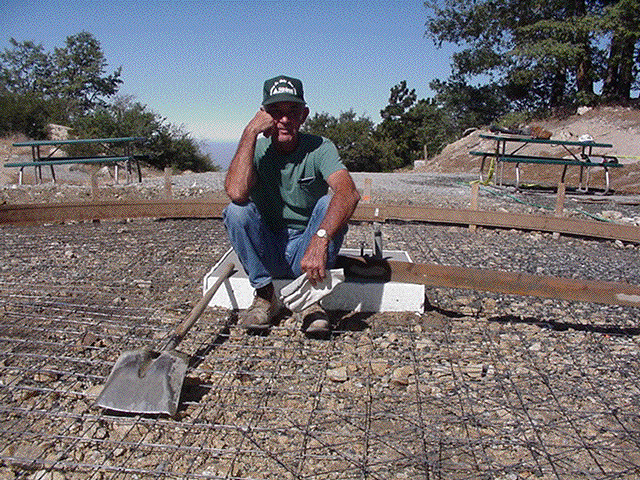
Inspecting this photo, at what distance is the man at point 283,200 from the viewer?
244 cm

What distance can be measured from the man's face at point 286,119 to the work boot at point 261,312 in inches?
28.2

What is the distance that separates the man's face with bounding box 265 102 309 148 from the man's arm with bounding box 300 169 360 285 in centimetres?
27

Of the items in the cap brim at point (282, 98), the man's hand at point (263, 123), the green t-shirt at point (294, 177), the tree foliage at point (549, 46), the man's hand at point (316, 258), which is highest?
the tree foliage at point (549, 46)

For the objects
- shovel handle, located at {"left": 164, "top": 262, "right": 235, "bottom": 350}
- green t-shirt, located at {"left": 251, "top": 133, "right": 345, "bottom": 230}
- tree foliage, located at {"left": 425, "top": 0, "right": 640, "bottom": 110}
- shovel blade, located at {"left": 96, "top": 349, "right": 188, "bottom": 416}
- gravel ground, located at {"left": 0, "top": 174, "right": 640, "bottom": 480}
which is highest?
tree foliage, located at {"left": 425, "top": 0, "right": 640, "bottom": 110}

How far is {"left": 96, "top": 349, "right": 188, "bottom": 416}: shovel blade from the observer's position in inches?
75.5

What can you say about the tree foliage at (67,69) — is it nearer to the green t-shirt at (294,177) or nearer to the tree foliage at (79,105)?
the tree foliage at (79,105)

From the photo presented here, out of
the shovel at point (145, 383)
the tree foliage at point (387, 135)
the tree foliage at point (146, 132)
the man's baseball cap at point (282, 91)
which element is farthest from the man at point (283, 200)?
the tree foliage at point (387, 135)

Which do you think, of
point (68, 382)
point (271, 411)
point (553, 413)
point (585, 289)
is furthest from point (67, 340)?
point (585, 289)

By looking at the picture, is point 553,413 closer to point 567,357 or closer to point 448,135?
point 567,357

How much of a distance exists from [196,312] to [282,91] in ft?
3.50

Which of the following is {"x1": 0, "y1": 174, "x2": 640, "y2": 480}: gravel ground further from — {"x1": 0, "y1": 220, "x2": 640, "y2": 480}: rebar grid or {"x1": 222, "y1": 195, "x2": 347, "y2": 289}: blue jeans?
{"x1": 222, "y1": 195, "x2": 347, "y2": 289}: blue jeans

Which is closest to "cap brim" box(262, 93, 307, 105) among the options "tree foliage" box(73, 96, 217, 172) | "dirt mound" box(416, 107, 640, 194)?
"dirt mound" box(416, 107, 640, 194)

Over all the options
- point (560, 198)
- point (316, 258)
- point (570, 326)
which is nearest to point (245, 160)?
point (316, 258)

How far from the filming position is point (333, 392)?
215cm
